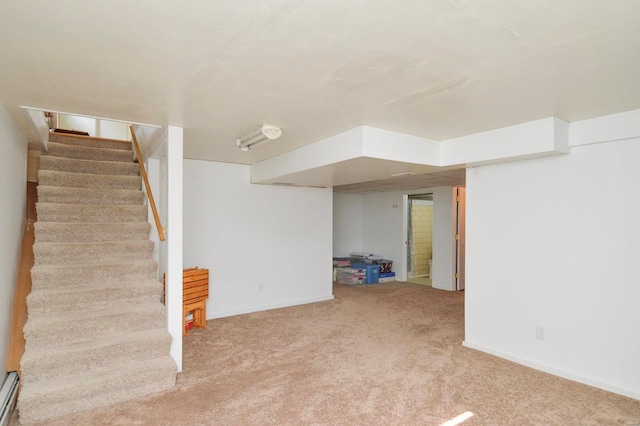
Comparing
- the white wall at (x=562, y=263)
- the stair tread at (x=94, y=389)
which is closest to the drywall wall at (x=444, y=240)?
the white wall at (x=562, y=263)

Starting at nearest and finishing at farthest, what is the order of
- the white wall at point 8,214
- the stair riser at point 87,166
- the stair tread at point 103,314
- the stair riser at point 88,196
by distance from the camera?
the white wall at point 8,214, the stair tread at point 103,314, the stair riser at point 88,196, the stair riser at point 87,166

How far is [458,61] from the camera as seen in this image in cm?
192

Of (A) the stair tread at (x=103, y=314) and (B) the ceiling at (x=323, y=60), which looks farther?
(A) the stair tread at (x=103, y=314)

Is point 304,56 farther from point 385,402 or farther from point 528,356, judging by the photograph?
point 528,356

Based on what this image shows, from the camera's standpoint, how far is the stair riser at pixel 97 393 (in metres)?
2.46

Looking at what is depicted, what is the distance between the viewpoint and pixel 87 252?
3.57 m

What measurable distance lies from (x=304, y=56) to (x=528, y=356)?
11.0 ft

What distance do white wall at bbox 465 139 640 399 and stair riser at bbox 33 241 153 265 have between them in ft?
11.5

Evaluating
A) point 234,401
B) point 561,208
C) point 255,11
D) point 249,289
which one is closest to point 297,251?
point 249,289

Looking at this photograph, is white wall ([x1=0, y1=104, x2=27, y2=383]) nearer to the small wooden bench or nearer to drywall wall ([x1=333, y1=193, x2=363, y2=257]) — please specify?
the small wooden bench

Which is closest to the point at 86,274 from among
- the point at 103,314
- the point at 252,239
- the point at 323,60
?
the point at 103,314

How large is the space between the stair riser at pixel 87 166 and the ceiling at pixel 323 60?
1199mm

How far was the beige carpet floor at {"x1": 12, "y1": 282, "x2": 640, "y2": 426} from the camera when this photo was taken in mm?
2514

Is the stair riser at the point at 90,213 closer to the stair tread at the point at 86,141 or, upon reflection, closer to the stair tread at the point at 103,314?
the stair tread at the point at 103,314
